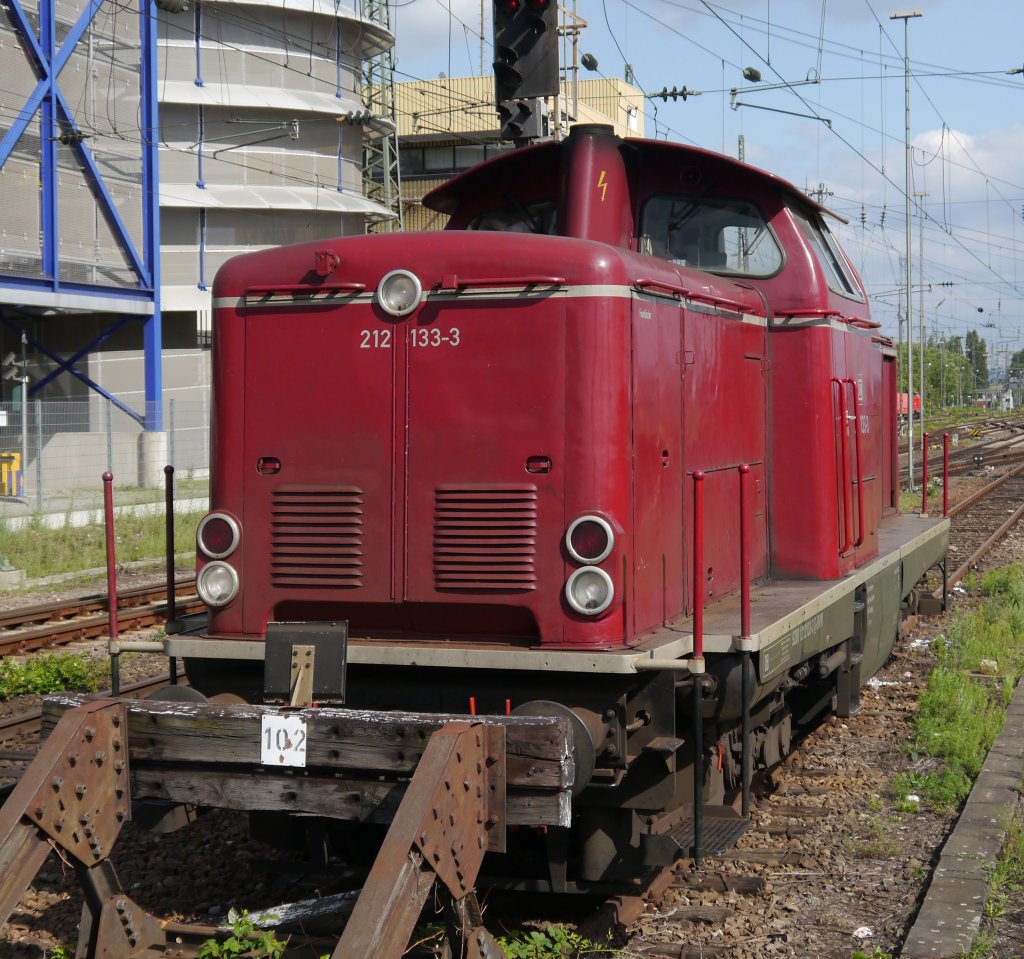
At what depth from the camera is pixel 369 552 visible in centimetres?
527

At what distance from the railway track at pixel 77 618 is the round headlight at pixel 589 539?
6.72 m

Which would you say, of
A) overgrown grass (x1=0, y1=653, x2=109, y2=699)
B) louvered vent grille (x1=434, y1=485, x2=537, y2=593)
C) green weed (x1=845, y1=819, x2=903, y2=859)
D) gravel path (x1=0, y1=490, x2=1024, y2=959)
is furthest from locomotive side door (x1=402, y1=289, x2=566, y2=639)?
overgrown grass (x1=0, y1=653, x2=109, y2=699)

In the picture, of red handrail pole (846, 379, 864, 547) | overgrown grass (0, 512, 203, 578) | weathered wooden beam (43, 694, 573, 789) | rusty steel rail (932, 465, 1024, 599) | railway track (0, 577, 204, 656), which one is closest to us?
weathered wooden beam (43, 694, 573, 789)

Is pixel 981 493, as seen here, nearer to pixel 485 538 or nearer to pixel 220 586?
pixel 485 538

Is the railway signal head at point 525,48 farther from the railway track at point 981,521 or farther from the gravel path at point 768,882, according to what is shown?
the railway track at point 981,521

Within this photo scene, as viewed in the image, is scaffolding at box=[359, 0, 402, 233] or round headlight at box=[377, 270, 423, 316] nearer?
round headlight at box=[377, 270, 423, 316]

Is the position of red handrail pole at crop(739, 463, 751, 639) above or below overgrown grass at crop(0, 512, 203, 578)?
above

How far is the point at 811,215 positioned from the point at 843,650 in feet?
7.97

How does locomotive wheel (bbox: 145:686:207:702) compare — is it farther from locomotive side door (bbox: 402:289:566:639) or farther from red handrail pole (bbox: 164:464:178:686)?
locomotive side door (bbox: 402:289:566:639)

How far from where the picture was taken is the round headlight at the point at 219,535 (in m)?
5.41

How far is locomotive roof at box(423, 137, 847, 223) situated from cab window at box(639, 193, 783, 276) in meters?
0.18

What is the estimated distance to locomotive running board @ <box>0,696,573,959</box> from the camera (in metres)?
3.83

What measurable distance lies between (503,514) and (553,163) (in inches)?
86.0

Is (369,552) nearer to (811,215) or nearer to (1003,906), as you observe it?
(1003,906)
